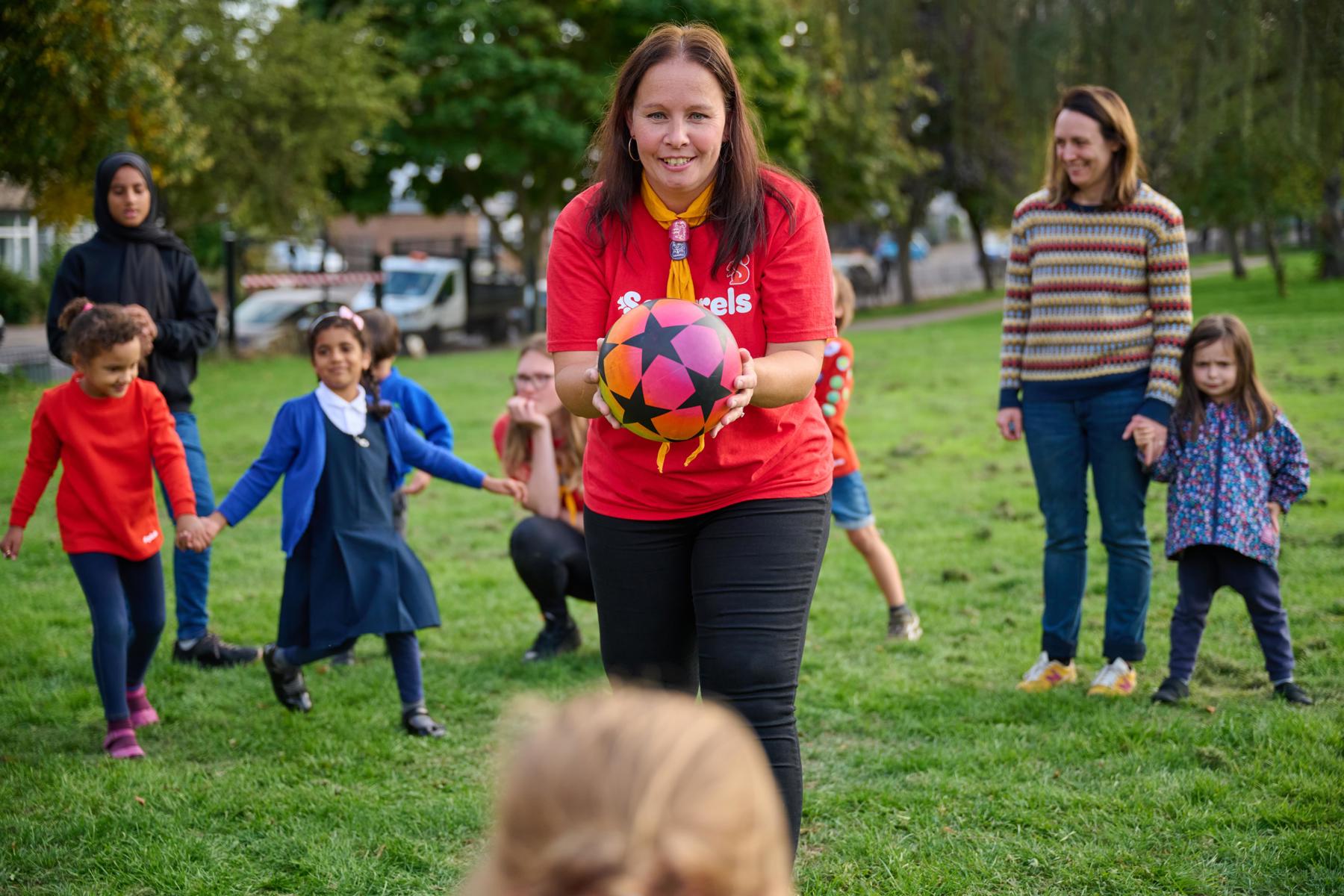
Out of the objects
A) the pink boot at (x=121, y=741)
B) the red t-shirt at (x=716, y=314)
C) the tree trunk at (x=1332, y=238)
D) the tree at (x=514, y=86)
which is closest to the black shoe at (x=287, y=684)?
the pink boot at (x=121, y=741)

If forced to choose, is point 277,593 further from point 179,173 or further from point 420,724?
point 179,173

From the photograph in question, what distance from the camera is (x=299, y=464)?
518 cm

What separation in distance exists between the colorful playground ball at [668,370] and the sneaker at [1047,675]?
3.02 m

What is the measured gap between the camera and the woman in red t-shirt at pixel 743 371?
3.05m

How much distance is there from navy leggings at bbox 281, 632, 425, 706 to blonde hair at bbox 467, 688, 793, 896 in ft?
12.9

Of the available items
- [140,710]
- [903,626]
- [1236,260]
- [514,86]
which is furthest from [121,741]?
[1236,260]

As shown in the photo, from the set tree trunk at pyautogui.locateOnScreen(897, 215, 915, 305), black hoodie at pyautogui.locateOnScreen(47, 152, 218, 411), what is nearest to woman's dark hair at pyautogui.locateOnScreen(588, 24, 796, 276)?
black hoodie at pyautogui.locateOnScreen(47, 152, 218, 411)

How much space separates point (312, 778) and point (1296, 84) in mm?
8387

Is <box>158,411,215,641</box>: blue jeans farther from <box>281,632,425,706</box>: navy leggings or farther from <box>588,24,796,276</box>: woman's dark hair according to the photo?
<box>588,24,796,276</box>: woman's dark hair

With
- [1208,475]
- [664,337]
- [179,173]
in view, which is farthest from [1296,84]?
[179,173]

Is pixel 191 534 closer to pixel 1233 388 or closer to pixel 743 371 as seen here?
pixel 743 371

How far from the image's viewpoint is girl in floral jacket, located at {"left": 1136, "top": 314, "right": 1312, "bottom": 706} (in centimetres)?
512

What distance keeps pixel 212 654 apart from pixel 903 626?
132 inches

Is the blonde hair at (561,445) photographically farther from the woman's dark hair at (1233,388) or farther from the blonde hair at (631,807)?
the blonde hair at (631,807)
